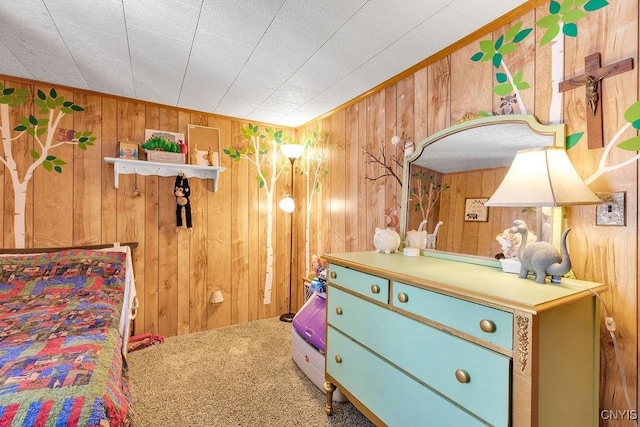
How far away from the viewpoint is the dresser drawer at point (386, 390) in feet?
3.95

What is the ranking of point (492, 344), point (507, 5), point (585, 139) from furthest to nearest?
1. point (507, 5)
2. point (585, 139)
3. point (492, 344)

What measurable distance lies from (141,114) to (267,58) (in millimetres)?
1579

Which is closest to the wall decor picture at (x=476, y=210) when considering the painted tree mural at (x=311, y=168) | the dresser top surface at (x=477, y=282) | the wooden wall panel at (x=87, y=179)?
the dresser top surface at (x=477, y=282)

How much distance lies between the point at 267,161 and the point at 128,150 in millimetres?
1351

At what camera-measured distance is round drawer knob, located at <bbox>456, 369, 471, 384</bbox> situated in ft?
3.61

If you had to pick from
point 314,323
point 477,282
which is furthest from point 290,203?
point 477,282

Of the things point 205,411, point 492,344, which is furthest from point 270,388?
point 492,344

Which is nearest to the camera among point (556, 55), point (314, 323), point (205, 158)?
point (556, 55)

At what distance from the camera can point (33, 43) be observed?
1.88m

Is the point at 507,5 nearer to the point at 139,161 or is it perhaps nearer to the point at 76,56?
the point at 76,56

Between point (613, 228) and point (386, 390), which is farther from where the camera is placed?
point (386, 390)

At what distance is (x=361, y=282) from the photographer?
1.67 metres

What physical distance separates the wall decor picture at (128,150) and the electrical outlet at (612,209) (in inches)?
129

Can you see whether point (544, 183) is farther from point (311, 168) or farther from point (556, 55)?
point (311, 168)
